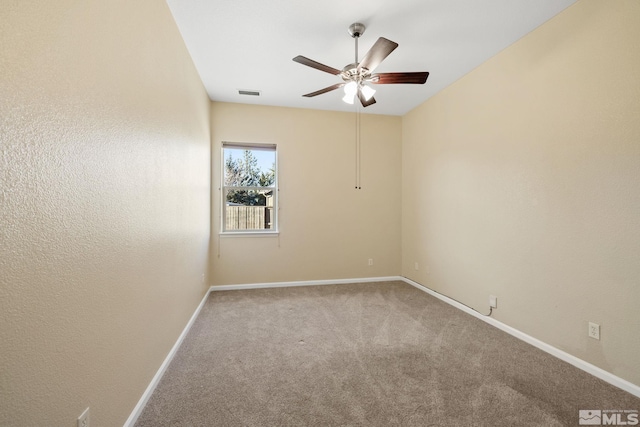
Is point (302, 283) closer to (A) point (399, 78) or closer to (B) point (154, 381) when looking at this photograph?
(B) point (154, 381)

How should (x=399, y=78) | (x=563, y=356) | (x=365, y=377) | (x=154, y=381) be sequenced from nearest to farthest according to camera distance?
1. (x=154, y=381)
2. (x=365, y=377)
3. (x=563, y=356)
4. (x=399, y=78)

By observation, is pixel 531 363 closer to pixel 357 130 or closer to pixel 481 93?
pixel 481 93

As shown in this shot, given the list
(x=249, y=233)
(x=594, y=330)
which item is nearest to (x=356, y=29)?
(x=249, y=233)

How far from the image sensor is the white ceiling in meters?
2.12

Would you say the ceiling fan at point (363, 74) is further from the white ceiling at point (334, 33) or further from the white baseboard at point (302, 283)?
the white baseboard at point (302, 283)

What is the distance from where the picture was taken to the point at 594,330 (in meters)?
1.96

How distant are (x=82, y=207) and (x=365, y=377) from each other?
2007 mm

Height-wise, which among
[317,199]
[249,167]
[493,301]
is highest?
[249,167]

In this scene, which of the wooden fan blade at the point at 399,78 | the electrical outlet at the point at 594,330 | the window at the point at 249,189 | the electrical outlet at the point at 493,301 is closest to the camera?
the electrical outlet at the point at 594,330

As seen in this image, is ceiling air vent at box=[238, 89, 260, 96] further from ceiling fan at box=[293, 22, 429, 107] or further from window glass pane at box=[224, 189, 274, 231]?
ceiling fan at box=[293, 22, 429, 107]

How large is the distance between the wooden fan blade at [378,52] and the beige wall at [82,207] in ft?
5.09

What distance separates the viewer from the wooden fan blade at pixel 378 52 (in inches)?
71.9

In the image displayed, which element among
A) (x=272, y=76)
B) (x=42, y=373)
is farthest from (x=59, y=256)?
(x=272, y=76)

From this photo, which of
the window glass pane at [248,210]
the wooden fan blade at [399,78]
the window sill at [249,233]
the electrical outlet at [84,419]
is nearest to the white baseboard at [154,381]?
the electrical outlet at [84,419]
